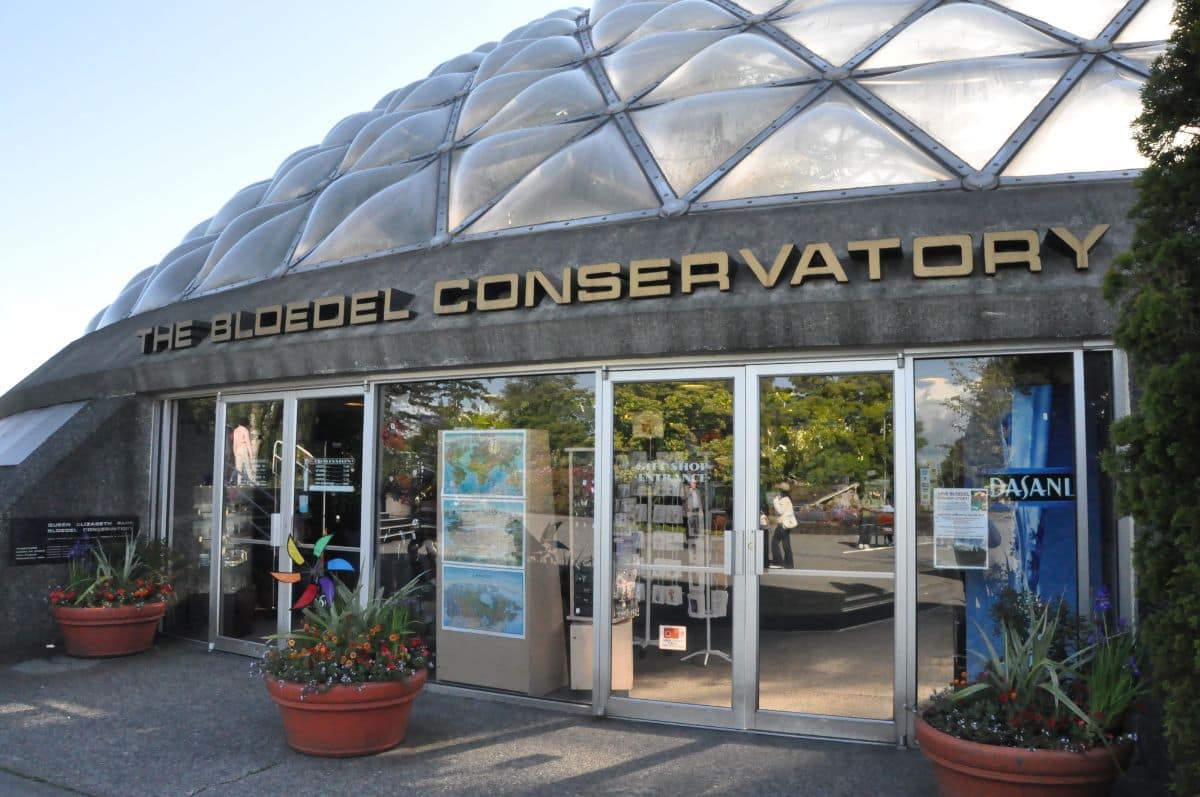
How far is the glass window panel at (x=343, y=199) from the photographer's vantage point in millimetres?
10930

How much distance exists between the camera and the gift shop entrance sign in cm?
666

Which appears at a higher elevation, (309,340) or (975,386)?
(309,340)

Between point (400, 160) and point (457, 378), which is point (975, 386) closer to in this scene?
point (457, 378)

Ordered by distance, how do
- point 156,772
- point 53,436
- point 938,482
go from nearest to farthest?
point 156,772
point 938,482
point 53,436

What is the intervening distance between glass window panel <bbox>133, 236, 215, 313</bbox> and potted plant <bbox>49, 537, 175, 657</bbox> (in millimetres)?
3736

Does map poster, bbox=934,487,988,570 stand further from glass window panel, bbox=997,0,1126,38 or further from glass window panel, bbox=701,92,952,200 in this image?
glass window panel, bbox=997,0,1126,38

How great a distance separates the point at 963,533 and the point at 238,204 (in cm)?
1197

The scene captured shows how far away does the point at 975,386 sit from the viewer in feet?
22.9

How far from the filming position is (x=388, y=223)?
33.2 feet

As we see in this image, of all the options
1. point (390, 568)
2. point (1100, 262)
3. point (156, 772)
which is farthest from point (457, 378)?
point (1100, 262)

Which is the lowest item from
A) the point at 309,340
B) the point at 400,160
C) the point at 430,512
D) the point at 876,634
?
the point at 876,634

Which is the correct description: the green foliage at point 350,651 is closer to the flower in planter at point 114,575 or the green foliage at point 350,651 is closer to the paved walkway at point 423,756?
the paved walkway at point 423,756

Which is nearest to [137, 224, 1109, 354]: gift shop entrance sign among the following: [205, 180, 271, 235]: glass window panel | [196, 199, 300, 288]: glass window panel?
[196, 199, 300, 288]: glass window panel

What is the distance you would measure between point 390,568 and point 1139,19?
8.52m
